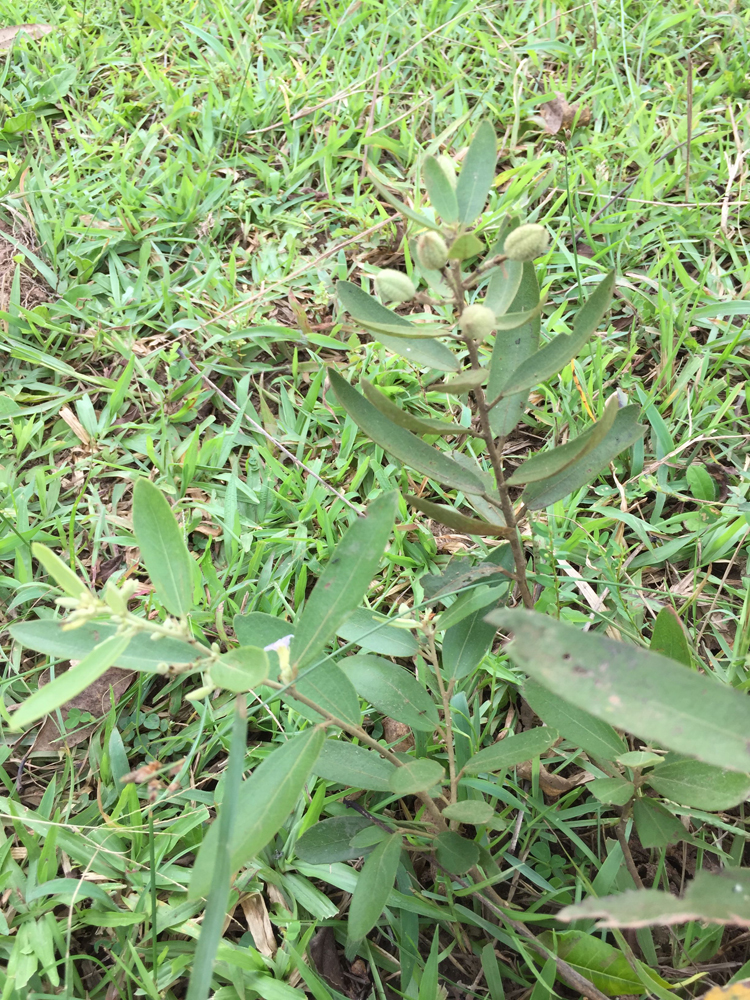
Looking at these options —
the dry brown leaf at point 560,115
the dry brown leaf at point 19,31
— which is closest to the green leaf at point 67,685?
the dry brown leaf at point 560,115

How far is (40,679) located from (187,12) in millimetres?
3077

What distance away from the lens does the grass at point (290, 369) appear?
149 cm

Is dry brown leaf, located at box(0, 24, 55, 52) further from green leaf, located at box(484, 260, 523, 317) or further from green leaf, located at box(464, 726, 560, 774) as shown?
green leaf, located at box(464, 726, 560, 774)

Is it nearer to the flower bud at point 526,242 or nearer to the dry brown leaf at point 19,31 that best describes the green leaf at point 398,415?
the flower bud at point 526,242

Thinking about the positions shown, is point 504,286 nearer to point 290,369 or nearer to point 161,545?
point 161,545

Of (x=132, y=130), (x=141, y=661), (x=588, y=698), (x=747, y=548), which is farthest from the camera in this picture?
(x=132, y=130)

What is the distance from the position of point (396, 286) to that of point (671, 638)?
2.42 feet

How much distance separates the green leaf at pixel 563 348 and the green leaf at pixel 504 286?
0.31 feet

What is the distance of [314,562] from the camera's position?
192 centimetres

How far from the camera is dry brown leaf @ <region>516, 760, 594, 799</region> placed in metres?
1.53

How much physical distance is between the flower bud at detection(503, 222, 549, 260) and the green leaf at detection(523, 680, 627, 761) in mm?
694

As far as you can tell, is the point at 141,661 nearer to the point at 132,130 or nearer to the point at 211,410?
the point at 211,410

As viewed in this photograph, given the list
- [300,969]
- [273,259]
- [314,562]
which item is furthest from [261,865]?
[273,259]

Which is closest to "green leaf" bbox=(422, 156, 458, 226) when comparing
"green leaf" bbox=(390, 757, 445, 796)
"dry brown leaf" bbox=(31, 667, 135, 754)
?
"green leaf" bbox=(390, 757, 445, 796)
